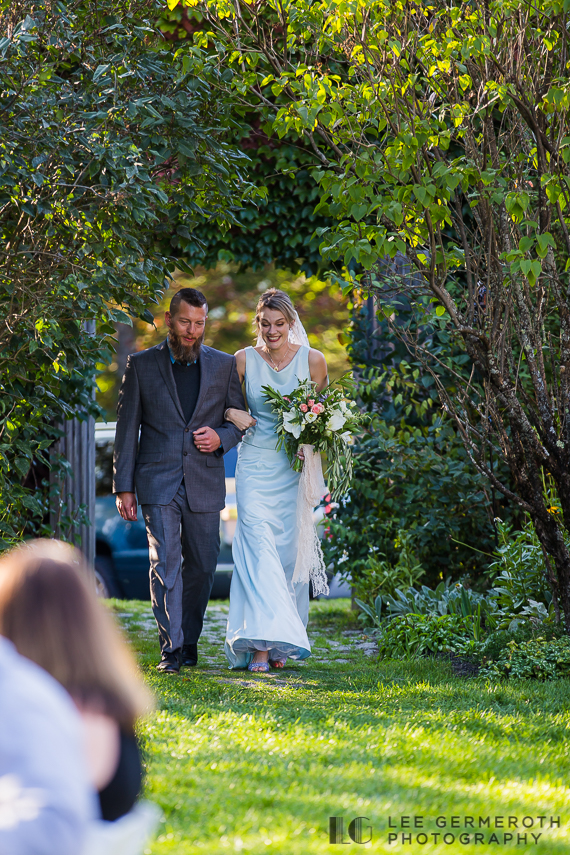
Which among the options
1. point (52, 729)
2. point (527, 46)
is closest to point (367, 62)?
point (527, 46)

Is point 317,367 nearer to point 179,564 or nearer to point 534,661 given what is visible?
point 179,564

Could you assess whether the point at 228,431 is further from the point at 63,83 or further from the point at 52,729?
the point at 52,729

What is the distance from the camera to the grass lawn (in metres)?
2.73

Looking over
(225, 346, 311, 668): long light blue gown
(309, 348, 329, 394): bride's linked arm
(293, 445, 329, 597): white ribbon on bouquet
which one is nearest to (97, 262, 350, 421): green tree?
(309, 348, 329, 394): bride's linked arm

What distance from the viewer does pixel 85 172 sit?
499cm

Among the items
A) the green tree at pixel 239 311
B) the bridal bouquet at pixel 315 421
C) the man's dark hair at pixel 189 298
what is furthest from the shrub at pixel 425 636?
the green tree at pixel 239 311

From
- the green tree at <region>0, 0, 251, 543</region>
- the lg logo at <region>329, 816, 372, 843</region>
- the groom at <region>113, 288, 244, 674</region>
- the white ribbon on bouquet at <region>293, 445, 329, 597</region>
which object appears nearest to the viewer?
the lg logo at <region>329, 816, 372, 843</region>

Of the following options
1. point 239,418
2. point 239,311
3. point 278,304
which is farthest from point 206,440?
point 239,311

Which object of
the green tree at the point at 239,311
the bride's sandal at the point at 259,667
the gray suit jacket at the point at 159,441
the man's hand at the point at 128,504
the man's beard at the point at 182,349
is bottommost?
the bride's sandal at the point at 259,667

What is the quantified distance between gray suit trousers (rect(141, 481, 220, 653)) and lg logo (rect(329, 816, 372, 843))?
2756mm

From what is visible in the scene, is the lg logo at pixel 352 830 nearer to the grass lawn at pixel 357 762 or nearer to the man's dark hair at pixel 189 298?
the grass lawn at pixel 357 762

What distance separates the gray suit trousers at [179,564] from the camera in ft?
18.0

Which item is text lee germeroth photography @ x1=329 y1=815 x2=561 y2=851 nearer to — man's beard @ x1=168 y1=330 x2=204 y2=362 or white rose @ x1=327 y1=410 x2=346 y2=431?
white rose @ x1=327 y1=410 x2=346 y2=431

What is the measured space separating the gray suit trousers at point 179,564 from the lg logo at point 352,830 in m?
2.76
